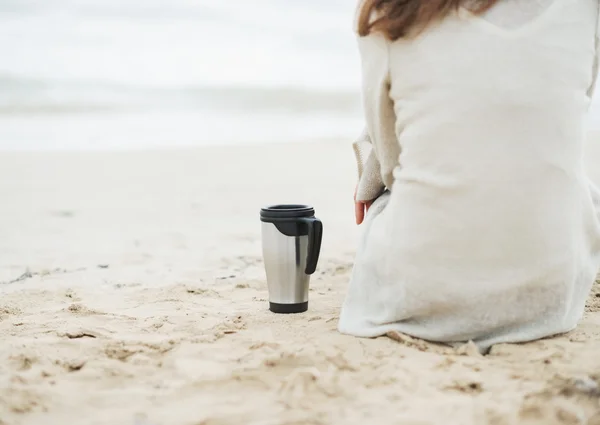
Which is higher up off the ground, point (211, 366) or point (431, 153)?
point (431, 153)

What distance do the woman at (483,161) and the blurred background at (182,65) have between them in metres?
10.3

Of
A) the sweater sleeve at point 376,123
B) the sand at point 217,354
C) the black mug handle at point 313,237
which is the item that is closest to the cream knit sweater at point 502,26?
the sweater sleeve at point 376,123

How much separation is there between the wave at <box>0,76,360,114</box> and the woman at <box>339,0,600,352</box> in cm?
1280

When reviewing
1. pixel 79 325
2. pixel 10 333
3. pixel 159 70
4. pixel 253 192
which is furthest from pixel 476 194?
pixel 159 70

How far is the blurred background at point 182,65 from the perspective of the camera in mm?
14086

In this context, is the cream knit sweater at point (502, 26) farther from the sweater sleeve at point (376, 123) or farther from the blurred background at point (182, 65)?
the blurred background at point (182, 65)

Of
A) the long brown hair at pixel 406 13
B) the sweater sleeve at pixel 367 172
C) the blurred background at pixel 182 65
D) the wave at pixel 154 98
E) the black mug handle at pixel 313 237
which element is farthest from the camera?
the wave at pixel 154 98

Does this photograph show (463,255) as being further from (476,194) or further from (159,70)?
(159,70)

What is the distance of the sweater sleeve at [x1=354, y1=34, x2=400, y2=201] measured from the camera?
2.02 metres

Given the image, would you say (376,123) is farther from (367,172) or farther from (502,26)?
(502,26)

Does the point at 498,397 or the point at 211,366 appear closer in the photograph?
the point at 498,397

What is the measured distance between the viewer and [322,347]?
79.0 inches

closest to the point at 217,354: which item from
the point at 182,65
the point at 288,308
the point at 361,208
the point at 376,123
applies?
the point at 288,308

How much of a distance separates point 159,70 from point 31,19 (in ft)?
11.2
